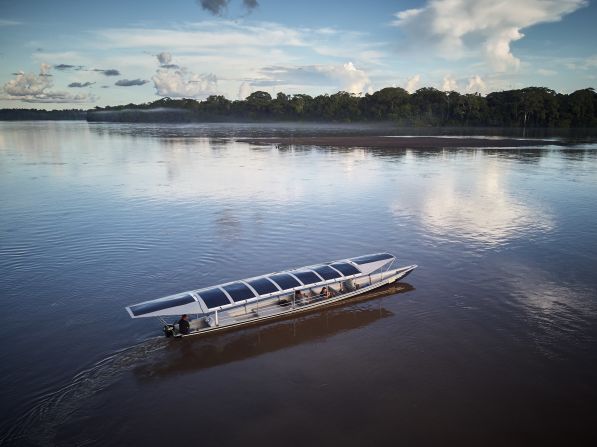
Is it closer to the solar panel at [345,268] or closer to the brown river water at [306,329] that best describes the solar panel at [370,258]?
the solar panel at [345,268]

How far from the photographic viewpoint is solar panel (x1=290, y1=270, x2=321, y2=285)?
24.3 meters

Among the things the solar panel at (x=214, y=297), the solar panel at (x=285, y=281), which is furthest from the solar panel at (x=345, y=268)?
the solar panel at (x=214, y=297)

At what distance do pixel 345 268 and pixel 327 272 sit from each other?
133 centimetres

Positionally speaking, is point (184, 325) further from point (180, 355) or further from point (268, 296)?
point (268, 296)

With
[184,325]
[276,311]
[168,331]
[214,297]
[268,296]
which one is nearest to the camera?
[184,325]

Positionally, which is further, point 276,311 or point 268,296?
point 276,311

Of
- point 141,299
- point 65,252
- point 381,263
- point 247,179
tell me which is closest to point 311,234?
point 381,263

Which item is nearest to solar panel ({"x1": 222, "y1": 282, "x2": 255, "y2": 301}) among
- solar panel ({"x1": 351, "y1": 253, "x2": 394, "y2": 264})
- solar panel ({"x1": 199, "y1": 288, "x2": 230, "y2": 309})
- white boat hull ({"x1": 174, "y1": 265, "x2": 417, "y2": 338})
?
solar panel ({"x1": 199, "y1": 288, "x2": 230, "y2": 309})

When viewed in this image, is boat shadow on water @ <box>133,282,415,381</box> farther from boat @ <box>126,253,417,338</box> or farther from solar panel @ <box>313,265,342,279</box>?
solar panel @ <box>313,265,342,279</box>

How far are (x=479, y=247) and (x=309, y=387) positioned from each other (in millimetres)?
21108

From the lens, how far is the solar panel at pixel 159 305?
2081 centimetres

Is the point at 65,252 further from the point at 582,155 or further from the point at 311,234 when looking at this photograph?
the point at 582,155

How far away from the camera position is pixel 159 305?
21.4m

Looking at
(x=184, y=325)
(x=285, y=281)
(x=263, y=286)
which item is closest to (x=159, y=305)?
(x=184, y=325)
